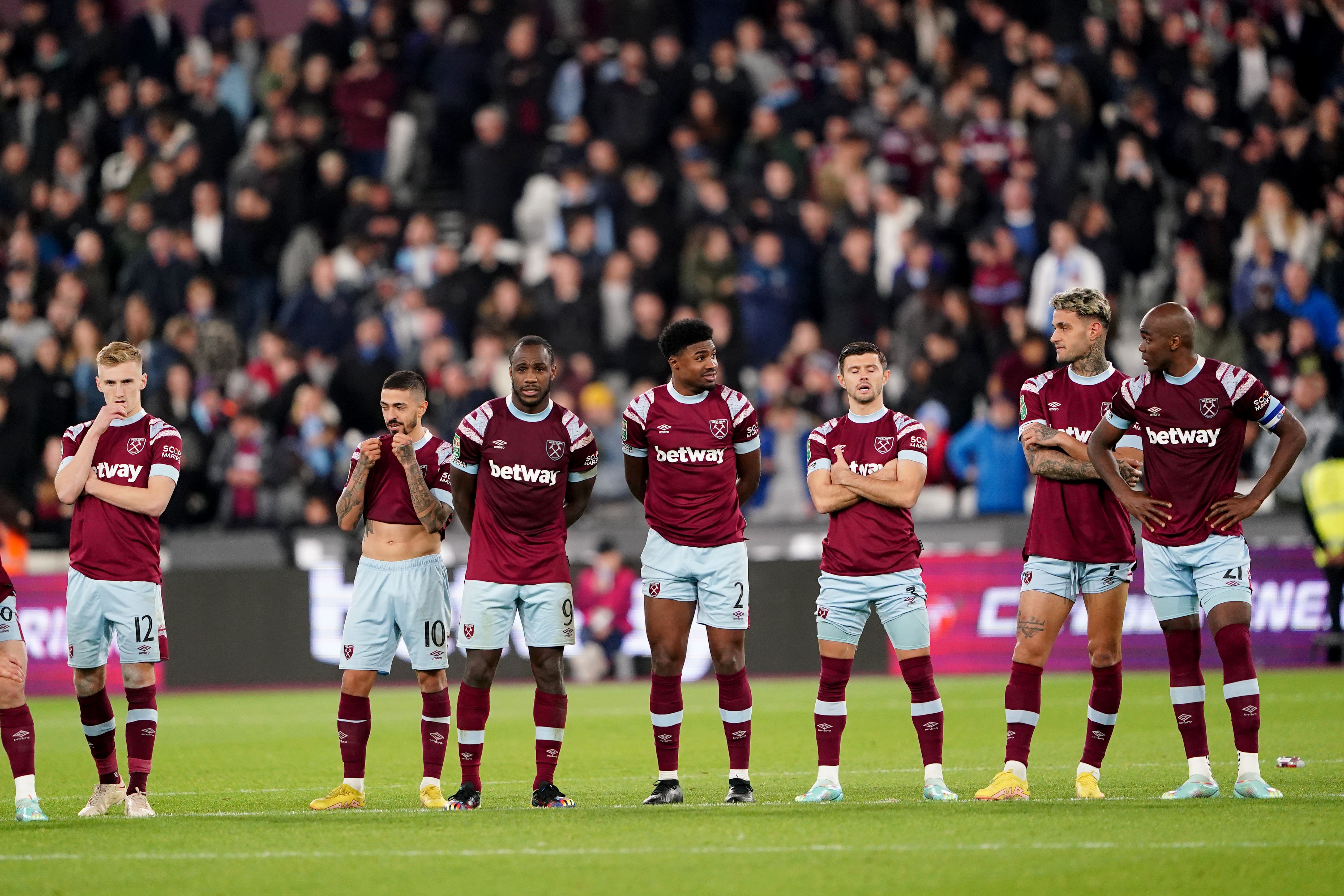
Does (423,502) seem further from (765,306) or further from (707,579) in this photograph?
(765,306)

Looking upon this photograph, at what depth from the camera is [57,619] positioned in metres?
18.3

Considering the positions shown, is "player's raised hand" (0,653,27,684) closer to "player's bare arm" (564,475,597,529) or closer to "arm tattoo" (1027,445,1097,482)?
"player's bare arm" (564,475,597,529)

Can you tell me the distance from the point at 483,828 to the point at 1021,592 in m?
3.12

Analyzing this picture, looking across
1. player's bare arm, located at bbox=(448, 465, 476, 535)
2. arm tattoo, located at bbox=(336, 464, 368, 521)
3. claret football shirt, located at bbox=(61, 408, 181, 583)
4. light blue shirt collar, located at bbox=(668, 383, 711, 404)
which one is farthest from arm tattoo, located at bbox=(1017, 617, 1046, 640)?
claret football shirt, located at bbox=(61, 408, 181, 583)

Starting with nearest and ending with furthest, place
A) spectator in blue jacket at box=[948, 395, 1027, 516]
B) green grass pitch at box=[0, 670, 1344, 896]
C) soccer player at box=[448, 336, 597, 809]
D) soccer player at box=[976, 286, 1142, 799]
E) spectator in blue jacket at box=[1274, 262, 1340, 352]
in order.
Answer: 1. green grass pitch at box=[0, 670, 1344, 896]
2. soccer player at box=[976, 286, 1142, 799]
3. soccer player at box=[448, 336, 597, 809]
4. spectator in blue jacket at box=[948, 395, 1027, 516]
5. spectator in blue jacket at box=[1274, 262, 1340, 352]

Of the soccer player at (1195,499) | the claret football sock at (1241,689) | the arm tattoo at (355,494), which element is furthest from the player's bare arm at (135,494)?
the claret football sock at (1241,689)

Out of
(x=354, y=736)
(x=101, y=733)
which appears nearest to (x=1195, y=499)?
(x=354, y=736)

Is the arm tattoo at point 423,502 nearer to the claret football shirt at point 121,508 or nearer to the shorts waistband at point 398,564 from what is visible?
the shorts waistband at point 398,564

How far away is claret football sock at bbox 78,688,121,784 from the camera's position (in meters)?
9.56

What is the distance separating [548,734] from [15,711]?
2747 millimetres

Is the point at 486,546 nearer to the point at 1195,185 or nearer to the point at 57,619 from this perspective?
the point at 57,619

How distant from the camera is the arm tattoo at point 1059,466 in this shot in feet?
29.9

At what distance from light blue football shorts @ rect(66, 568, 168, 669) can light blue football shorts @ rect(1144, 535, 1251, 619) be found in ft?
17.3

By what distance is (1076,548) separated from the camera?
29.9 feet
